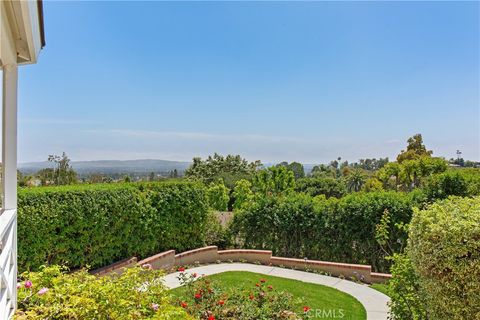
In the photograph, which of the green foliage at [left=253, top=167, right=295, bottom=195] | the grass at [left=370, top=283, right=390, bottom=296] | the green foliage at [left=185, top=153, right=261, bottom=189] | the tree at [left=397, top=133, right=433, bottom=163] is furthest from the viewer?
the green foliage at [left=185, top=153, right=261, bottom=189]

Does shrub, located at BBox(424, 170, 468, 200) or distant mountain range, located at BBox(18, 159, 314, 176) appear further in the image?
distant mountain range, located at BBox(18, 159, 314, 176)

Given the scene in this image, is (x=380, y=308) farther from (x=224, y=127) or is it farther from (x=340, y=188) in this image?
(x=340, y=188)

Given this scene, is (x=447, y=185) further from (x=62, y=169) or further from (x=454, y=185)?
(x=62, y=169)

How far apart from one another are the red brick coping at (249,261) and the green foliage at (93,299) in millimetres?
3861

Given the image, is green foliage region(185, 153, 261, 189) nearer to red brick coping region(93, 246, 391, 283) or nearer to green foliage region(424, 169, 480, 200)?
red brick coping region(93, 246, 391, 283)

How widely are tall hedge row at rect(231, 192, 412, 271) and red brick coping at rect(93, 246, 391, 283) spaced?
0.64 metres

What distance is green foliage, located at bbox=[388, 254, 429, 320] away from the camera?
3.88m

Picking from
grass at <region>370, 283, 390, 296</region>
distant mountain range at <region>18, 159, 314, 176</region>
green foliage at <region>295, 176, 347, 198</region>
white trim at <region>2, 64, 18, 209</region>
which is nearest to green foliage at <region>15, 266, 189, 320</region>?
white trim at <region>2, 64, 18, 209</region>

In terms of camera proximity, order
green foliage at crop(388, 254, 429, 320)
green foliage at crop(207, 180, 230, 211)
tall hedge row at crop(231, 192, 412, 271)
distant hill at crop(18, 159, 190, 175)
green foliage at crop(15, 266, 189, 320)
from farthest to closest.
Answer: distant hill at crop(18, 159, 190, 175) < green foliage at crop(207, 180, 230, 211) < tall hedge row at crop(231, 192, 412, 271) < green foliage at crop(388, 254, 429, 320) < green foliage at crop(15, 266, 189, 320)

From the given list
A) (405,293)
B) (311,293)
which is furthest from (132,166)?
(405,293)

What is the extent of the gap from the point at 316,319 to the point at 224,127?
2168cm

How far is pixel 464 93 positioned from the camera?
12.2 m

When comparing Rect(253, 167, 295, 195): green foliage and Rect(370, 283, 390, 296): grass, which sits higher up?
Rect(253, 167, 295, 195): green foliage

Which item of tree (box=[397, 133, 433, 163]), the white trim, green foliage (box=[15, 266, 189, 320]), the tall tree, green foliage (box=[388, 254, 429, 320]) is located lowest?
green foliage (box=[388, 254, 429, 320])
